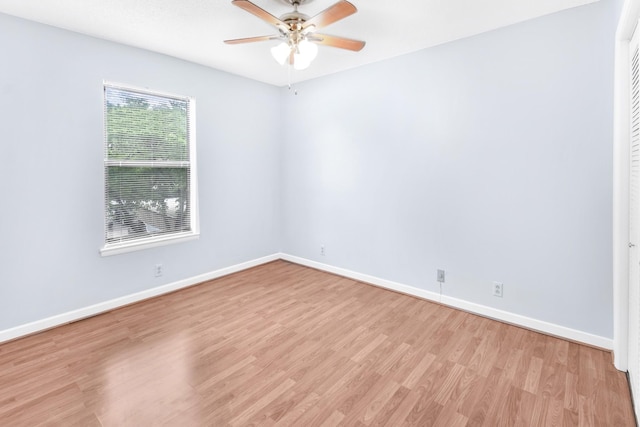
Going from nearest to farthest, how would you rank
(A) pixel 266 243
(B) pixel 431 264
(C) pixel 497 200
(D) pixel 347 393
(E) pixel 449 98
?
(D) pixel 347 393 → (C) pixel 497 200 → (E) pixel 449 98 → (B) pixel 431 264 → (A) pixel 266 243

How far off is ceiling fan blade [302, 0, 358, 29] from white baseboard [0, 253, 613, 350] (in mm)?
2652

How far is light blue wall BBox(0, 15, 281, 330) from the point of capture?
2520 millimetres

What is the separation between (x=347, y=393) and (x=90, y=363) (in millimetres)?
1818

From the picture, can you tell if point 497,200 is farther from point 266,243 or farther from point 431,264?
point 266,243

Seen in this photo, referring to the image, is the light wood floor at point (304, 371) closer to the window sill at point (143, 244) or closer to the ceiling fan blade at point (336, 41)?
the window sill at point (143, 244)

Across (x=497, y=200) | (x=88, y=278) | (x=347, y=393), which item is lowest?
(x=347, y=393)

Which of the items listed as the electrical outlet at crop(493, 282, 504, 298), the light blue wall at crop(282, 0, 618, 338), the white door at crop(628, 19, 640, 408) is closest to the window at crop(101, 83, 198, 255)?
the light blue wall at crop(282, 0, 618, 338)

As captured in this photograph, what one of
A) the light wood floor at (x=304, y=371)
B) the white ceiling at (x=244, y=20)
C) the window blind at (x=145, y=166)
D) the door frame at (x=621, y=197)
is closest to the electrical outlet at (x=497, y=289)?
the light wood floor at (x=304, y=371)

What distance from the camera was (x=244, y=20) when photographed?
8.43 ft

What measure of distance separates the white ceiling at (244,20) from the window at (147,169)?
563mm

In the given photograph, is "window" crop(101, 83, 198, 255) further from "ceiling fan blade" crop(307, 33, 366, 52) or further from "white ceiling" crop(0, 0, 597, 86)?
"ceiling fan blade" crop(307, 33, 366, 52)

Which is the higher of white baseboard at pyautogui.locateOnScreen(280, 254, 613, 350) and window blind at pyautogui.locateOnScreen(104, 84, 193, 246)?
window blind at pyautogui.locateOnScreen(104, 84, 193, 246)

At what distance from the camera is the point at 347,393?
194 centimetres

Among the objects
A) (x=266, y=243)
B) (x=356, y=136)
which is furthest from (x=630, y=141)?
(x=266, y=243)
